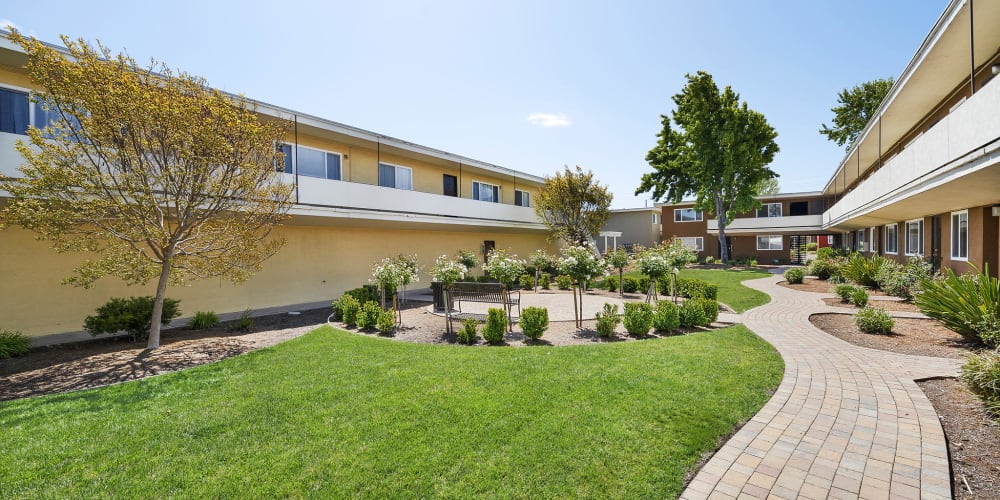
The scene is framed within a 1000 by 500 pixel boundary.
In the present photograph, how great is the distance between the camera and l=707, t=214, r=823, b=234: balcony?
32.7 metres

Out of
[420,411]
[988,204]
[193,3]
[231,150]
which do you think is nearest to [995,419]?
[420,411]

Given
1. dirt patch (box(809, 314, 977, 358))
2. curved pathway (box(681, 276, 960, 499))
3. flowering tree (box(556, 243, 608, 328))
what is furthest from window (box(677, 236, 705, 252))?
curved pathway (box(681, 276, 960, 499))

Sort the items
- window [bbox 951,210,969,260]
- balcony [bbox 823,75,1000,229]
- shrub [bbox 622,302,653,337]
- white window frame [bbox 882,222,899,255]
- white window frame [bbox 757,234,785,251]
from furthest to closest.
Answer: white window frame [bbox 757,234,785,251]
white window frame [bbox 882,222,899,255]
window [bbox 951,210,969,260]
shrub [bbox 622,302,653,337]
balcony [bbox 823,75,1000,229]

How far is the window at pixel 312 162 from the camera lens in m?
13.7

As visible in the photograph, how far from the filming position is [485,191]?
23.8m

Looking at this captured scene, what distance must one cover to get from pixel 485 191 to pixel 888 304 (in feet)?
60.1

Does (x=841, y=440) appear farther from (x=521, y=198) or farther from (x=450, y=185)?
(x=521, y=198)

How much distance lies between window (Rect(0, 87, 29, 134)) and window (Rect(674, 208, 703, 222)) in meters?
42.7

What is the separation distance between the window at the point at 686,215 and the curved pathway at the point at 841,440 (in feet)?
115

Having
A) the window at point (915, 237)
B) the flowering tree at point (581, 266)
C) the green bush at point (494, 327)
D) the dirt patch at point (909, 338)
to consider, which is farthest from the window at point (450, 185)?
the window at point (915, 237)

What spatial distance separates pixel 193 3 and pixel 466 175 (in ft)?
47.1

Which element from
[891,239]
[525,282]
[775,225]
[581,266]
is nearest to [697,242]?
[775,225]

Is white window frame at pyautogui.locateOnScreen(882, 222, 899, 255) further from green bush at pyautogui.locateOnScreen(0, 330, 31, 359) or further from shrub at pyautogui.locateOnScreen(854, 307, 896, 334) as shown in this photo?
green bush at pyautogui.locateOnScreen(0, 330, 31, 359)

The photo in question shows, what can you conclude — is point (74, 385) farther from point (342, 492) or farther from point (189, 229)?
point (342, 492)
